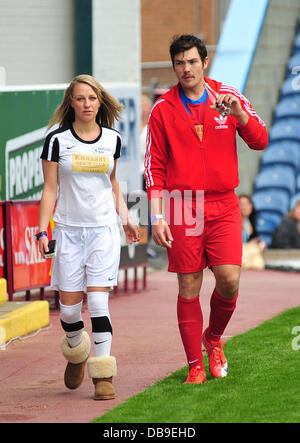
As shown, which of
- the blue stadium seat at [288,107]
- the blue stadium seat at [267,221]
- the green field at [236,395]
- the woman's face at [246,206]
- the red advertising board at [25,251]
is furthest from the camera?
the blue stadium seat at [288,107]

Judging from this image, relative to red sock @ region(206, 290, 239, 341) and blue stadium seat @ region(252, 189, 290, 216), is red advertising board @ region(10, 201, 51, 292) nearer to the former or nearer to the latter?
red sock @ region(206, 290, 239, 341)

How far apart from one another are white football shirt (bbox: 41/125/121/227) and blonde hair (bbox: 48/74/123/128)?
14 centimetres

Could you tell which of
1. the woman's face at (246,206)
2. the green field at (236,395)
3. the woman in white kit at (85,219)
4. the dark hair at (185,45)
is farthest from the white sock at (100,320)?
the woman's face at (246,206)

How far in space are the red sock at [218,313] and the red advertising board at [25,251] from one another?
378 cm

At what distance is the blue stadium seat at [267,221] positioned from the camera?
1939 centimetres

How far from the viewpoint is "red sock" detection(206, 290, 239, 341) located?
7.21m

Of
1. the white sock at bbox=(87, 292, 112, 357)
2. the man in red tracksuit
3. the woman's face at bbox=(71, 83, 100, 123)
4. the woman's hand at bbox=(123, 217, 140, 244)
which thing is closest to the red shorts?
the man in red tracksuit

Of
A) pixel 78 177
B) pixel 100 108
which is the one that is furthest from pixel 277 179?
pixel 78 177

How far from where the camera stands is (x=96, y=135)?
701 cm

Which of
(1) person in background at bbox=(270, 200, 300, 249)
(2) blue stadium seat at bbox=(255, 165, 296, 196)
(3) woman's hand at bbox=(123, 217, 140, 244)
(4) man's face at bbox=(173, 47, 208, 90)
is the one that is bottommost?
(1) person in background at bbox=(270, 200, 300, 249)

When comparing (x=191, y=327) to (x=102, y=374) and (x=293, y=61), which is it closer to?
(x=102, y=374)

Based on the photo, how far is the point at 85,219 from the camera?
6867mm

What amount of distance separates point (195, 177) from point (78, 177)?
0.75 metres

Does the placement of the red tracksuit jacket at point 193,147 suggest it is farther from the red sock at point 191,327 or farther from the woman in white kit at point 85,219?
the red sock at point 191,327
